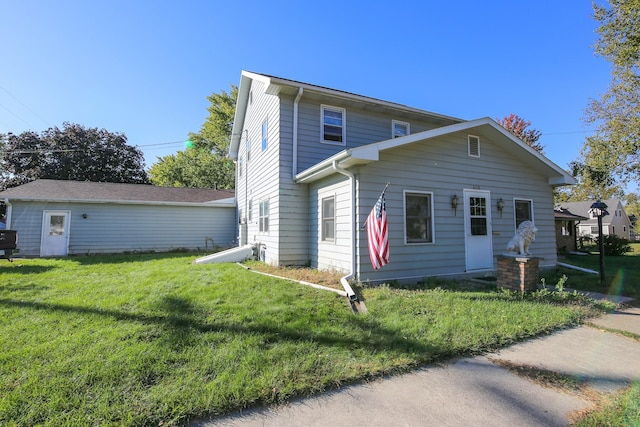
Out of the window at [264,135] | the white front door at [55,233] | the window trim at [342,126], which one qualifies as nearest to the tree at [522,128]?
the window trim at [342,126]

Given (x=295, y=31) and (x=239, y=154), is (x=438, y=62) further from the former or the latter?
(x=239, y=154)

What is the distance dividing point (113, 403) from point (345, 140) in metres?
7.69

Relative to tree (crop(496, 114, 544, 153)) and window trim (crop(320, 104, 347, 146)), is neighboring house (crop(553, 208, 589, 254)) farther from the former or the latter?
window trim (crop(320, 104, 347, 146))

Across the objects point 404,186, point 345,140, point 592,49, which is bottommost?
point 404,186

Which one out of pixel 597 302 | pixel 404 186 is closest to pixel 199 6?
pixel 404 186

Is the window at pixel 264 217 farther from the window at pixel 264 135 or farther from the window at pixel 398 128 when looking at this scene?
the window at pixel 398 128

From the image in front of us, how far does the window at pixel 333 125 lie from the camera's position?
844cm

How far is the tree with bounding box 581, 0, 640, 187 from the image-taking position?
13.2m

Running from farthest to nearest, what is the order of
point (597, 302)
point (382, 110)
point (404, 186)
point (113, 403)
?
point (382, 110)
point (404, 186)
point (597, 302)
point (113, 403)

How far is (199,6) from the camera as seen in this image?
8.46 m

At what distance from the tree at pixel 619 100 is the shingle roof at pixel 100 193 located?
20333mm

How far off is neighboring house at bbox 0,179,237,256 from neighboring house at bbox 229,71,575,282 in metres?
5.96

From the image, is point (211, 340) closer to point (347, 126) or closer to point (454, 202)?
point (454, 202)

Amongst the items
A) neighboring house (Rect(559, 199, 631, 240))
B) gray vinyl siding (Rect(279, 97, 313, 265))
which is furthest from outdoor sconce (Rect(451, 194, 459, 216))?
neighboring house (Rect(559, 199, 631, 240))
